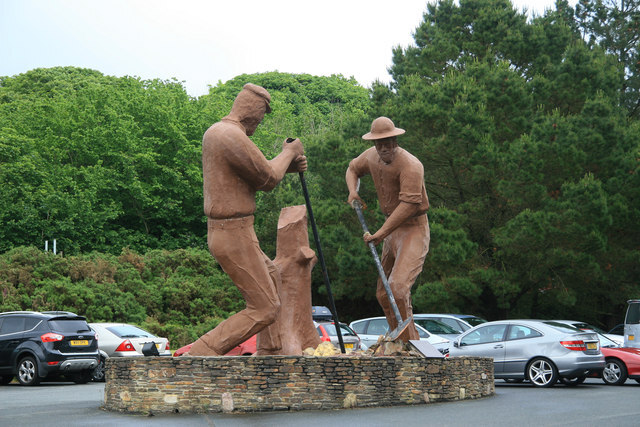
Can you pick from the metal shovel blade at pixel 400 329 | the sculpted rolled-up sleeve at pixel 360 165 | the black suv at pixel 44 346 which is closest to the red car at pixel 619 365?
the metal shovel blade at pixel 400 329

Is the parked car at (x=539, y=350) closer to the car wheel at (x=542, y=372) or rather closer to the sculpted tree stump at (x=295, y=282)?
the car wheel at (x=542, y=372)

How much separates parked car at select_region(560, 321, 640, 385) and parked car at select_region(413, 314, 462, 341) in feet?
12.7

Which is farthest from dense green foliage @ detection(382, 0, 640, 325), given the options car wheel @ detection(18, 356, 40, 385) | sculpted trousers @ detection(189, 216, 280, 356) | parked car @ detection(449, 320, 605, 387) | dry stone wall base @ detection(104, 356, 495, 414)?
sculpted trousers @ detection(189, 216, 280, 356)

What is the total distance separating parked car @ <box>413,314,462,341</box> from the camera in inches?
786

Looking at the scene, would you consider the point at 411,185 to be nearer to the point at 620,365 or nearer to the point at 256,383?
the point at 256,383

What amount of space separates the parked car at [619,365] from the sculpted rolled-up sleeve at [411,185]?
7.02 m

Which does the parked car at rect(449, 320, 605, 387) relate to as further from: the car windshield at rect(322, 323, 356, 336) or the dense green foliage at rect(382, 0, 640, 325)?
the dense green foliage at rect(382, 0, 640, 325)

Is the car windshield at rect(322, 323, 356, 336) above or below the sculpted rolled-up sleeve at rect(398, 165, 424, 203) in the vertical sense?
below

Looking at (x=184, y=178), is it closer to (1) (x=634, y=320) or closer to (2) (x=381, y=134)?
(1) (x=634, y=320)

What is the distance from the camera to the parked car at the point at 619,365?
16.3 meters

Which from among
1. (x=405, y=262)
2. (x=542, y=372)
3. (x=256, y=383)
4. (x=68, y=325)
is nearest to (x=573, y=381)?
(x=542, y=372)

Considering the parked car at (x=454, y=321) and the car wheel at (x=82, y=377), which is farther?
the parked car at (x=454, y=321)

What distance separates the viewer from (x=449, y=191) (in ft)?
89.6

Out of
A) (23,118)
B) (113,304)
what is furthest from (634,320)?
(23,118)
